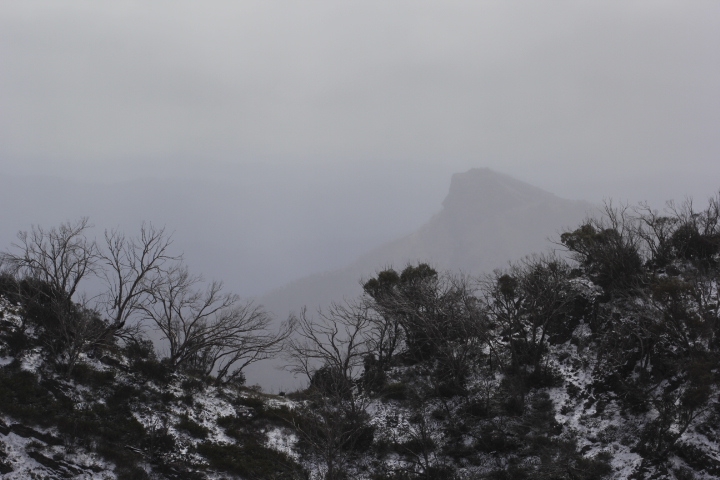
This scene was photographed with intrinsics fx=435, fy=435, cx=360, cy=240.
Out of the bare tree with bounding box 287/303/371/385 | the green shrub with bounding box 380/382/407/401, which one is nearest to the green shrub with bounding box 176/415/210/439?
the bare tree with bounding box 287/303/371/385

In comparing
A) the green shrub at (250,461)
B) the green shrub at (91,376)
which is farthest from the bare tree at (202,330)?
the green shrub at (250,461)

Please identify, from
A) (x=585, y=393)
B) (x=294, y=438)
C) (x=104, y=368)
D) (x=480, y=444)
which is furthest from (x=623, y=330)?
(x=104, y=368)

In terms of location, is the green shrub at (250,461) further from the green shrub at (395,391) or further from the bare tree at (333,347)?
the green shrub at (395,391)

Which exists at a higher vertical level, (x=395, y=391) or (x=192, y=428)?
(x=395, y=391)

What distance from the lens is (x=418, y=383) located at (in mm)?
27938

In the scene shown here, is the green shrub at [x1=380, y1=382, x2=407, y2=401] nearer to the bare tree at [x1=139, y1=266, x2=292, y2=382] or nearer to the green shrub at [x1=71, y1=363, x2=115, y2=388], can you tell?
the bare tree at [x1=139, y1=266, x2=292, y2=382]

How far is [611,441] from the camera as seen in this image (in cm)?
1833

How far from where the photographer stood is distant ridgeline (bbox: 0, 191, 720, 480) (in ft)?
58.4

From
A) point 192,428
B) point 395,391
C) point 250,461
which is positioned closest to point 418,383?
point 395,391

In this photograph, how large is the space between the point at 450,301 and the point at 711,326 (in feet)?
44.4

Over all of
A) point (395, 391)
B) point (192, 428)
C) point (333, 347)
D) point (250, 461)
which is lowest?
point (250, 461)

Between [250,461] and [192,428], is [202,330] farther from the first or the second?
[250,461]

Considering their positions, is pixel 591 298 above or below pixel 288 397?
above

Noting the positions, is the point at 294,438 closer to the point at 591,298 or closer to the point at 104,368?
the point at 104,368
